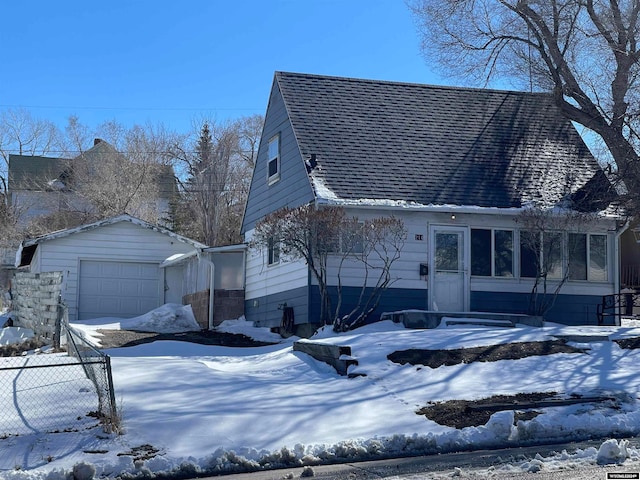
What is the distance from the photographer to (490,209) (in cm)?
2005

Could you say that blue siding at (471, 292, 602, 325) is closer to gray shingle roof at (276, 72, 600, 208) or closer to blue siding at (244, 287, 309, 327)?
gray shingle roof at (276, 72, 600, 208)

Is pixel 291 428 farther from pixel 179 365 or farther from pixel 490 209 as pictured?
pixel 490 209

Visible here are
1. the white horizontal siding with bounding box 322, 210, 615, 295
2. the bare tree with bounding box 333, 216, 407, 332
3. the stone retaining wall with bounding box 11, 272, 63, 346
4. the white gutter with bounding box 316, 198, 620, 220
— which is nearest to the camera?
the stone retaining wall with bounding box 11, 272, 63, 346

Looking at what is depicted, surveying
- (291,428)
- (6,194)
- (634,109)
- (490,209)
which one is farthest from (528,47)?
(6,194)

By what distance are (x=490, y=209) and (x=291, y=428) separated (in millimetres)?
11320

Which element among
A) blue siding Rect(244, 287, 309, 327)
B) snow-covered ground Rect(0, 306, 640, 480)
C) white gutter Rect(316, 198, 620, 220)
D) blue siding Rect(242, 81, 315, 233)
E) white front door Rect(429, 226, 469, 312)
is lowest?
snow-covered ground Rect(0, 306, 640, 480)

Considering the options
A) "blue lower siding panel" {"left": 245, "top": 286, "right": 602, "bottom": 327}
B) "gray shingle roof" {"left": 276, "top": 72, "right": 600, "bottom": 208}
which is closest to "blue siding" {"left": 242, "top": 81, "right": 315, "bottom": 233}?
"gray shingle roof" {"left": 276, "top": 72, "right": 600, "bottom": 208}

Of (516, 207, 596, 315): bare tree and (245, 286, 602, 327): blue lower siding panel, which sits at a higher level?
(516, 207, 596, 315): bare tree

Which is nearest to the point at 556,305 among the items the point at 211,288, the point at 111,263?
the point at 211,288

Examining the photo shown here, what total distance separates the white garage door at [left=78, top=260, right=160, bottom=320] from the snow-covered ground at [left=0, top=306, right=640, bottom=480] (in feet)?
39.9

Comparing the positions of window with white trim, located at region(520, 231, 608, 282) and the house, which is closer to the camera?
the house

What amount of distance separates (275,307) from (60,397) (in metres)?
10.9

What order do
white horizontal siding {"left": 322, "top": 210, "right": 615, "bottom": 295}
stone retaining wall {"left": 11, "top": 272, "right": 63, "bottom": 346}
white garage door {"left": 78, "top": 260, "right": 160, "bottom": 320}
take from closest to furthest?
stone retaining wall {"left": 11, "top": 272, "right": 63, "bottom": 346}, white horizontal siding {"left": 322, "top": 210, "right": 615, "bottom": 295}, white garage door {"left": 78, "top": 260, "right": 160, "bottom": 320}

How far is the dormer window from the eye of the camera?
74.2ft
